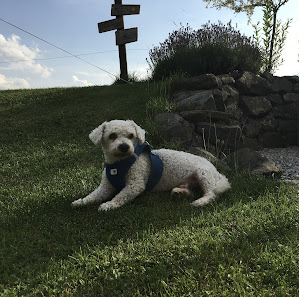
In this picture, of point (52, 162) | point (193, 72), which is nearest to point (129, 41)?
point (193, 72)

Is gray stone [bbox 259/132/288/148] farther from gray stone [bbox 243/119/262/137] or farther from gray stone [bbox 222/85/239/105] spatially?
gray stone [bbox 222/85/239/105]

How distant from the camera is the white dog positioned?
11.1 ft

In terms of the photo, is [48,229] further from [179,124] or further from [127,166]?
[179,124]

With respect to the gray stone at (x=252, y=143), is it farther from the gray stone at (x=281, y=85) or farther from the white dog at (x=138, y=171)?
the white dog at (x=138, y=171)

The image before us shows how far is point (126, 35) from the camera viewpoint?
1102cm

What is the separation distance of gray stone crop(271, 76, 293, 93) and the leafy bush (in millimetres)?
818

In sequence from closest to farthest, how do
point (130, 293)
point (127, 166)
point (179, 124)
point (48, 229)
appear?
point (130, 293) → point (48, 229) → point (127, 166) → point (179, 124)

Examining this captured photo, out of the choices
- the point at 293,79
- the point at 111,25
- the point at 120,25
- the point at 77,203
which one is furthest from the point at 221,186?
the point at 111,25

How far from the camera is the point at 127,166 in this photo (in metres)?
→ 3.54

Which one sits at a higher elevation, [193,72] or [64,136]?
[193,72]

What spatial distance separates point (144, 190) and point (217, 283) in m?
1.83

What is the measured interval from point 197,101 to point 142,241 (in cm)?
543

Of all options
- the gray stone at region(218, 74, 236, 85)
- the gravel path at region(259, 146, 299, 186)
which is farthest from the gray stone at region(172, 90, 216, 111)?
the gravel path at region(259, 146, 299, 186)

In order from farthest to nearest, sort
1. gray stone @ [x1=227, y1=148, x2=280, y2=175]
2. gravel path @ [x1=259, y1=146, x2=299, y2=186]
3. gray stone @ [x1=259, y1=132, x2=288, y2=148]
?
gray stone @ [x1=259, y1=132, x2=288, y2=148]
gravel path @ [x1=259, y1=146, x2=299, y2=186]
gray stone @ [x1=227, y1=148, x2=280, y2=175]
